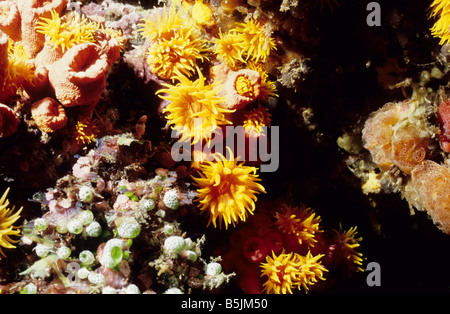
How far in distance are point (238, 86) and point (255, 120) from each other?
15.2 inches

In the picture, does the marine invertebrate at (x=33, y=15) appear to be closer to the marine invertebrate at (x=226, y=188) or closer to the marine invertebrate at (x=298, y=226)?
the marine invertebrate at (x=226, y=188)

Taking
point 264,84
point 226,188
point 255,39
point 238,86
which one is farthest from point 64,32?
point 226,188

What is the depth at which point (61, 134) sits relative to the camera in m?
2.88

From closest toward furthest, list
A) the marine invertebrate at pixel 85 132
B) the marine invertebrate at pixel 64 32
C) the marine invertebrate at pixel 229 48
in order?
1. the marine invertebrate at pixel 64 32
2. the marine invertebrate at pixel 85 132
3. the marine invertebrate at pixel 229 48

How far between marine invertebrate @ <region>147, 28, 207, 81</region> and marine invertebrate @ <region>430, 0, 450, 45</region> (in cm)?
204

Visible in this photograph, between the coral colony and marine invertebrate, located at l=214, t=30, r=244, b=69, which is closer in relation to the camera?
the coral colony

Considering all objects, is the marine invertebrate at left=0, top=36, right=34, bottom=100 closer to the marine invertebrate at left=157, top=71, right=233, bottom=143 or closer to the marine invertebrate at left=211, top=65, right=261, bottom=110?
the marine invertebrate at left=157, top=71, right=233, bottom=143

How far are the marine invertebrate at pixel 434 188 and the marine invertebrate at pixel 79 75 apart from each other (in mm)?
2982

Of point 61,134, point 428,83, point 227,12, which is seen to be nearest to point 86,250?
point 61,134

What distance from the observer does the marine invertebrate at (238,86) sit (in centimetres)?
302

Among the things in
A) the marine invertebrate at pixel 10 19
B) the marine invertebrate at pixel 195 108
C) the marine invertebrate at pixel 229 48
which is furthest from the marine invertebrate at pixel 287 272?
the marine invertebrate at pixel 10 19

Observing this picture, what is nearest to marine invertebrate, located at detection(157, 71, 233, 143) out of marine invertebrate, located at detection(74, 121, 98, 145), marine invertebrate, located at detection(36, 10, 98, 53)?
marine invertebrate, located at detection(74, 121, 98, 145)

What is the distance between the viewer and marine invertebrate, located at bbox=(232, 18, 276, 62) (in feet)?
10.0

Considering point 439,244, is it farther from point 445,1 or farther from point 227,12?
point 227,12
